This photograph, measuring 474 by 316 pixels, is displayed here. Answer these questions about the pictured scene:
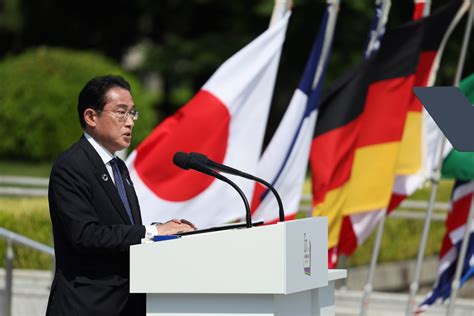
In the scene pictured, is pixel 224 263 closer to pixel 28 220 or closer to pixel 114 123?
pixel 114 123

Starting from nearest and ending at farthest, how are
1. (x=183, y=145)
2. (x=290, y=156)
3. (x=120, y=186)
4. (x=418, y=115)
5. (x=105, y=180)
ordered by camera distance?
1. (x=105, y=180)
2. (x=120, y=186)
3. (x=183, y=145)
4. (x=290, y=156)
5. (x=418, y=115)

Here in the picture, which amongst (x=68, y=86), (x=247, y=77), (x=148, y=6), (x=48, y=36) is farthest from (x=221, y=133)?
(x=48, y=36)

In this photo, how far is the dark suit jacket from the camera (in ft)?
15.1

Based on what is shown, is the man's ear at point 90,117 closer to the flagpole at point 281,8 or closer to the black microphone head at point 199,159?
the black microphone head at point 199,159

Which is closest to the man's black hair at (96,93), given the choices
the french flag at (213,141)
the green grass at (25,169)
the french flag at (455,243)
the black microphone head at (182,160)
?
the black microphone head at (182,160)

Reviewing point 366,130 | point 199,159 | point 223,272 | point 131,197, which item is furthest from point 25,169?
point 223,272

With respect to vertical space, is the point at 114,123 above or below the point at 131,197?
above

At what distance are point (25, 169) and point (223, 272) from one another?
1499 cm

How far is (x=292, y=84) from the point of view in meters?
23.8

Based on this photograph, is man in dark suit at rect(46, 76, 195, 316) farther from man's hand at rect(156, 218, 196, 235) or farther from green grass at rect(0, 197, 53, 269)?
green grass at rect(0, 197, 53, 269)

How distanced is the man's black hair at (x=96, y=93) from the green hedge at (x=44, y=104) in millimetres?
13738

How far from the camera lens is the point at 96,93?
16.0 feet

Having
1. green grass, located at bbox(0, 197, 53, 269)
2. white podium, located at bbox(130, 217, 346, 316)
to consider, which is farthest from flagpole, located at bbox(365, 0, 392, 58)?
white podium, located at bbox(130, 217, 346, 316)

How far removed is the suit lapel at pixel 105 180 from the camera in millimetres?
4773
